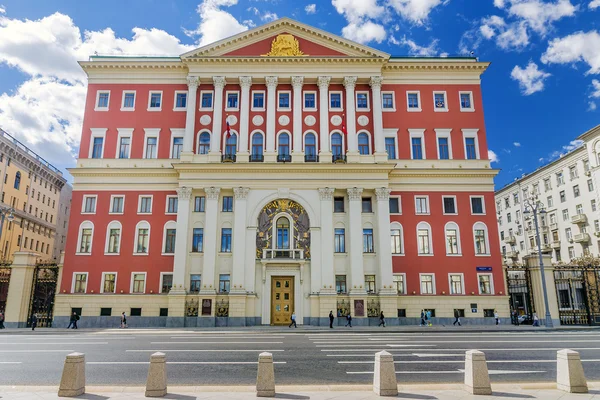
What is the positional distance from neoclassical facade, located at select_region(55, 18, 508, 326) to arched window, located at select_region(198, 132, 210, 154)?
33 cm

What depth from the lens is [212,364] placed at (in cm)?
1423

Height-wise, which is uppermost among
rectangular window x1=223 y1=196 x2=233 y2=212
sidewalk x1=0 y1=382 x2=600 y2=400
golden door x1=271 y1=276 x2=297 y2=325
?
rectangular window x1=223 y1=196 x2=233 y2=212

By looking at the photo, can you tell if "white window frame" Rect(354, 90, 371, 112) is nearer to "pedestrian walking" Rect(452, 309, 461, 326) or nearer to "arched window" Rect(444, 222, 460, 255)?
"arched window" Rect(444, 222, 460, 255)

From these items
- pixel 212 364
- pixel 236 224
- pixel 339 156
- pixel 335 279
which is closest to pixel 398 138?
pixel 339 156

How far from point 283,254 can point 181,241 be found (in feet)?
30.8

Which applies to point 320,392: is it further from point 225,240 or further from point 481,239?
point 481,239

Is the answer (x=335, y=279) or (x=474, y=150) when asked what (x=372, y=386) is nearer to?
(x=335, y=279)

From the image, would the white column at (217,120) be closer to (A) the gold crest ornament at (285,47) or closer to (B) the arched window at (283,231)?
(A) the gold crest ornament at (285,47)

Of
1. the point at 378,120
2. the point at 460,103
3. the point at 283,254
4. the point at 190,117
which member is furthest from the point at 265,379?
the point at 460,103

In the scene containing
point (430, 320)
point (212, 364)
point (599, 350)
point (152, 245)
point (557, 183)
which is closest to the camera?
point (212, 364)

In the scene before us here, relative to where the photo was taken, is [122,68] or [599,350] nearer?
[599,350]

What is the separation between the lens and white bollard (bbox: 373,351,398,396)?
9.73 meters

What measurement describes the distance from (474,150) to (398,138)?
7.77 meters

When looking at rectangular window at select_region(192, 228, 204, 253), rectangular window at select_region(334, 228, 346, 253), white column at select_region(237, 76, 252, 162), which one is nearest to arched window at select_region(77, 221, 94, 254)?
Result: rectangular window at select_region(192, 228, 204, 253)
